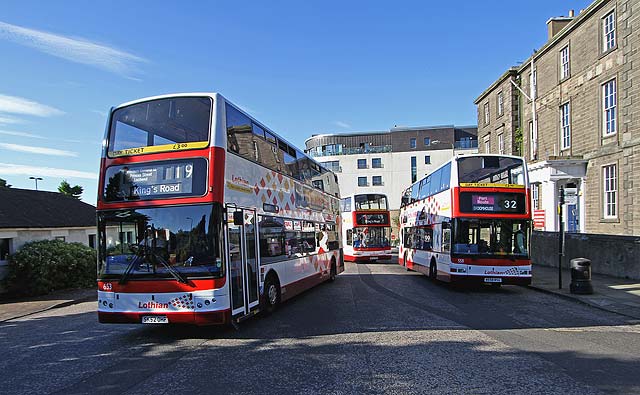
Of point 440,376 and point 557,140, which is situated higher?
point 557,140

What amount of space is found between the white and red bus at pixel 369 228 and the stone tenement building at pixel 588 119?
8657 millimetres

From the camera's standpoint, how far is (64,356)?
23.6 ft

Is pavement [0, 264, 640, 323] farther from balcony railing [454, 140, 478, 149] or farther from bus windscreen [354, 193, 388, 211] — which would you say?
balcony railing [454, 140, 478, 149]

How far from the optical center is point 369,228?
27.5 m

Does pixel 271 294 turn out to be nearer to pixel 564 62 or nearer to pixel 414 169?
pixel 564 62

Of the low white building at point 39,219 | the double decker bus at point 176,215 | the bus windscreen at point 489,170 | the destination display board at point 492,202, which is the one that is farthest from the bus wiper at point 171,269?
the low white building at point 39,219

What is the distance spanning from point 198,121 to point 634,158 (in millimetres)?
18871

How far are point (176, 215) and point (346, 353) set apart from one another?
354cm

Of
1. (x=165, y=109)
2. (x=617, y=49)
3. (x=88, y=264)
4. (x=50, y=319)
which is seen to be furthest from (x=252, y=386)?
(x=617, y=49)

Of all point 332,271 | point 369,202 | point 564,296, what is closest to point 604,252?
point 564,296

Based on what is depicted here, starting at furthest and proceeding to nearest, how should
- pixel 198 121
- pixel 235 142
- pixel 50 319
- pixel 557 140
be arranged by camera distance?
pixel 557 140
pixel 50 319
pixel 235 142
pixel 198 121

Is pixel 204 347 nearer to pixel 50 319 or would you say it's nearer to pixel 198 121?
pixel 198 121

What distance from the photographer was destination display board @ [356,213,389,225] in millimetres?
27203

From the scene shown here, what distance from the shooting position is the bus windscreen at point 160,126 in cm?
798
